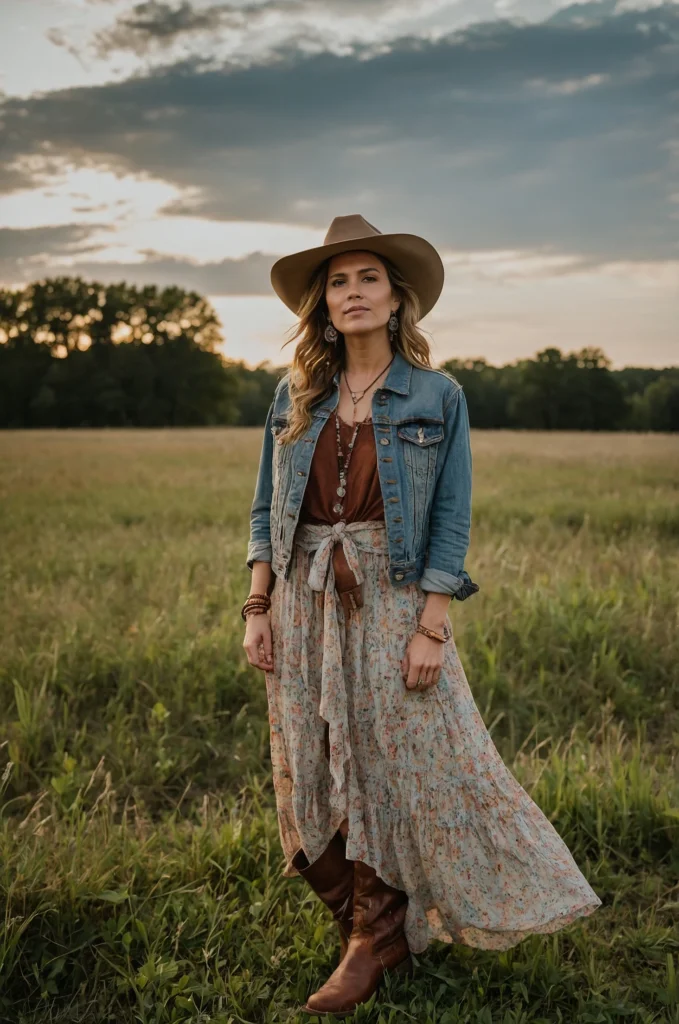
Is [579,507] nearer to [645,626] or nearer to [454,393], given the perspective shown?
[645,626]

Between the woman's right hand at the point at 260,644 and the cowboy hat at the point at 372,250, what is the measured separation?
3.57 feet

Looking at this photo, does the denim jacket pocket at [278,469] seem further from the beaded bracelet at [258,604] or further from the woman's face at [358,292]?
the woman's face at [358,292]

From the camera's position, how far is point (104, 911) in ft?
9.31

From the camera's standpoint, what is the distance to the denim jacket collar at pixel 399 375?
241 centimetres

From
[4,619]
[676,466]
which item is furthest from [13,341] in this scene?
[4,619]

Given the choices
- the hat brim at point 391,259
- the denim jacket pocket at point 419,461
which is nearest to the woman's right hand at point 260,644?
the denim jacket pocket at point 419,461

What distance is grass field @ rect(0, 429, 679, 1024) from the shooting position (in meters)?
2.56

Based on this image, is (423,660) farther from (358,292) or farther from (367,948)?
(358,292)

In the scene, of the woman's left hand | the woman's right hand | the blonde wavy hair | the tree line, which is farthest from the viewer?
the tree line

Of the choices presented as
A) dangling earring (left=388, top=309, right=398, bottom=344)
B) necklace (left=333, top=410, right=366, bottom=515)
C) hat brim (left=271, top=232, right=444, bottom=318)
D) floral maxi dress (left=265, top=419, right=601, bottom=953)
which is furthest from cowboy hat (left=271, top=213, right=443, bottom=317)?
floral maxi dress (left=265, top=419, right=601, bottom=953)

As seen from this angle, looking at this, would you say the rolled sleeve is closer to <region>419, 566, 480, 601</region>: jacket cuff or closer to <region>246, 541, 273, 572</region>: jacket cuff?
<region>419, 566, 480, 601</region>: jacket cuff

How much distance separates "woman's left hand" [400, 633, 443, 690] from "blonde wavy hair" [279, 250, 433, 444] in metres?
0.72

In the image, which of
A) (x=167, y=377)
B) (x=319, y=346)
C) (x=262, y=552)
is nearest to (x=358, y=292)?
(x=319, y=346)

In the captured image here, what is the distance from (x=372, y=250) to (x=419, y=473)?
2.26 feet
